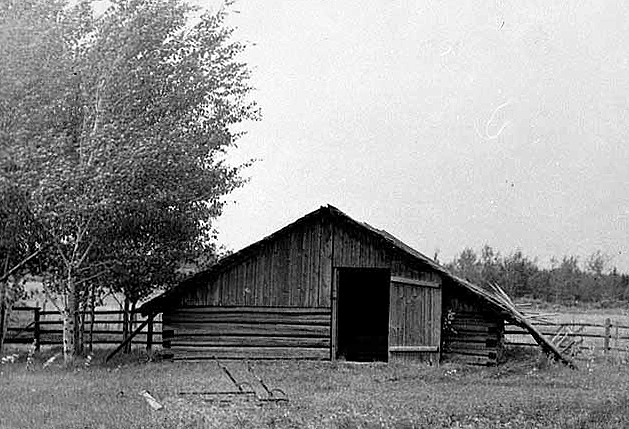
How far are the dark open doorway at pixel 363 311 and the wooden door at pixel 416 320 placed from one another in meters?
6.04

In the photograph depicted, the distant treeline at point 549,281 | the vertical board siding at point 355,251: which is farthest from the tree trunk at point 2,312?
the distant treeline at point 549,281

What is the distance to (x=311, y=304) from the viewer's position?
86.4 ft

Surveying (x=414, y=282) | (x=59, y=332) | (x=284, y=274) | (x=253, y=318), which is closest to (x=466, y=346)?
(x=414, y=282)

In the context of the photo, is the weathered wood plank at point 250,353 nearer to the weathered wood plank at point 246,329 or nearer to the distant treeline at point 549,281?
the weathered wood plank at point 246,329

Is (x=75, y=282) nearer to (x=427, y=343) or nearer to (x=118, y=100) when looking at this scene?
(x=118, y=100)

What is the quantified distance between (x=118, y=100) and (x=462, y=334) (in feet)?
37.8

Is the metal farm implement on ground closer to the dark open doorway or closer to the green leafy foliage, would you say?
the green leafy foliage


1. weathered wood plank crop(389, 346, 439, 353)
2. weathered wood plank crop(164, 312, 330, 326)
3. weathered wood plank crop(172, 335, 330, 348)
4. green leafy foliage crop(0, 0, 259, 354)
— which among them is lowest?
weathered wood plank crop(389, 346, 439, 353)

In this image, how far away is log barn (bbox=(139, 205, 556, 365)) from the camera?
26156 millimetres

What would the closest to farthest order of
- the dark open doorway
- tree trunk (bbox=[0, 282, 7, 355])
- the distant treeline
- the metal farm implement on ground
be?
the metal farm implement on ground → tree trunk (bbox=[0, 282, 7, 355]) → the dark open doorway → the distant treeline

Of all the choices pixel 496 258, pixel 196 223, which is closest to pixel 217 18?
pixel 196 223

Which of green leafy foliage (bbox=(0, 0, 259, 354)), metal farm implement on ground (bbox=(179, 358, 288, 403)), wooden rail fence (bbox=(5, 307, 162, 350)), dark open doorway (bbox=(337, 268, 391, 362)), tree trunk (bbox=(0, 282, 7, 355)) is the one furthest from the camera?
dark open doorway (bbox=(337, 268, 391, 362))

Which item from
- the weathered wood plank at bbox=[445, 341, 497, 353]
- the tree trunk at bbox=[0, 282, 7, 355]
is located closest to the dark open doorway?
the weathered wood plank at bbox=[445, 341, 497, 353]

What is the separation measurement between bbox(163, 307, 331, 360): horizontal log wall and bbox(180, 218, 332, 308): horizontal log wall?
28cm
